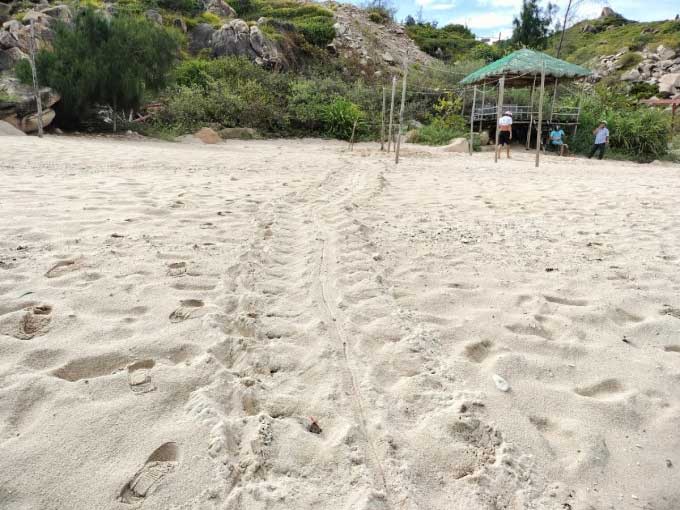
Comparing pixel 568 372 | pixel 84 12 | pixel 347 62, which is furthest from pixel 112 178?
pixel 347 62

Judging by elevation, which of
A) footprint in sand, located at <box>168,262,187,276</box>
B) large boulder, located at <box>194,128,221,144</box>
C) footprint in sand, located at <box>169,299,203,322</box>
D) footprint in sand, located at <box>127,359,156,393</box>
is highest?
large boulder, located at <box>194,128,221,144</box>

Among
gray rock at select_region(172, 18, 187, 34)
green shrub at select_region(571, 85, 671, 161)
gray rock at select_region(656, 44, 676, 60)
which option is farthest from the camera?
gray rock at select_region(656, 44, 676, 60)

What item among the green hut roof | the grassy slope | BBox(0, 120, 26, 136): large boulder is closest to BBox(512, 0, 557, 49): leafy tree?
the grassy slope

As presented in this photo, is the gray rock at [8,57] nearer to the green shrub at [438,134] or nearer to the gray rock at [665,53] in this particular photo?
the green shrub at [438,134]

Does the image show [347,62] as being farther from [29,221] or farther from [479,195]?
[29,221]

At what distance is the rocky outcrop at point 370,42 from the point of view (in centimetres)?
2445

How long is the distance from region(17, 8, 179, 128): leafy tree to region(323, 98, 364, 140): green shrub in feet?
16.8

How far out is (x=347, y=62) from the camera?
2320cm

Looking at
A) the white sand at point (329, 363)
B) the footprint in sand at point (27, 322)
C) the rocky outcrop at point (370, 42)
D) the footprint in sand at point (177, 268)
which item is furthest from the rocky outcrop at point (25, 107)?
the rocky outcrop at point (370, 42)

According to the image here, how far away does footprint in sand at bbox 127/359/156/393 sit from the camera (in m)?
1.43

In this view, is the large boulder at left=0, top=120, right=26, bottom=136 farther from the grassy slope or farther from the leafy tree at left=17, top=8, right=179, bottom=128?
the grassy slope

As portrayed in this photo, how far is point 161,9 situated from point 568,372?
2784 cm

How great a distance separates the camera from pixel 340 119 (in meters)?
15.0

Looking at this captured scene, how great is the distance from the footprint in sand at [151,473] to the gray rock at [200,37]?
74.8 feet
